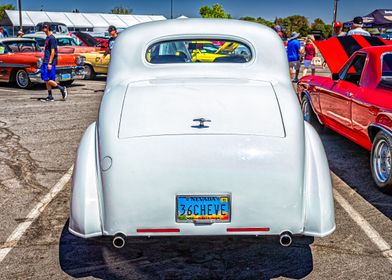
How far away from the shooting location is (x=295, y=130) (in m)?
3.42

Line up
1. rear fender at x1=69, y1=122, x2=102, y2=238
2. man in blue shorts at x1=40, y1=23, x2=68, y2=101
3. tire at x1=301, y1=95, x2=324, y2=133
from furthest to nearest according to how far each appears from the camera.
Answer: man in blue shorts at x1=40, y1=23, x2=68, y2=101, tire at x1=301, y1=95, x2=324, y2=133, rear fender at x1=69, y1=122, x2=102, y2=238

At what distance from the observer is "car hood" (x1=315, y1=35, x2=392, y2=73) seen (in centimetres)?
809

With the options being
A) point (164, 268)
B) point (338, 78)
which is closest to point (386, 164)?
point (338, 78)

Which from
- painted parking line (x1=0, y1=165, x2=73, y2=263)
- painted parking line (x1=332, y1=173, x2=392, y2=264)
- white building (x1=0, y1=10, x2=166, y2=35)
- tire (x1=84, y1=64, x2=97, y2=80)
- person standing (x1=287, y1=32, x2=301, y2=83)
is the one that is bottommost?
painted parking line (x1=0, y1=165, x2=73, y2=263)

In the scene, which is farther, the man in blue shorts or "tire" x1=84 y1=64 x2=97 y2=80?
"tire" x1=84 y1=64 x2=97 y2=80

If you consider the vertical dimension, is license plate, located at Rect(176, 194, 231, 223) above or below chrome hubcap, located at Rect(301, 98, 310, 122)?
above

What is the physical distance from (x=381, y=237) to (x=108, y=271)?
229cm

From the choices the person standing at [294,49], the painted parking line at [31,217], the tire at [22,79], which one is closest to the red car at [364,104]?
the painted parking line at [31,217]

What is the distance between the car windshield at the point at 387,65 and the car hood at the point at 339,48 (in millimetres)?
1888

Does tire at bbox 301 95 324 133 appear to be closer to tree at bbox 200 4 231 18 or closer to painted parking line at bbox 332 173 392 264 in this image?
painted parking line at bbox 332 173 392 264

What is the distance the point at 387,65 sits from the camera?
5.95 meters

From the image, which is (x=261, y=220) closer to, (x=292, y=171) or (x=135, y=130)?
(x=292, y=171)

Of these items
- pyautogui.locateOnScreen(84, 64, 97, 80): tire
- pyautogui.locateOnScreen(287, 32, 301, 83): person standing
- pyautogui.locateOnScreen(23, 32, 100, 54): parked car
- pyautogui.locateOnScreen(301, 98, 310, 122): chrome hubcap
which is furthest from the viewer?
pyautogui.locateOnScreen(23, 32, 100, 54): parked car

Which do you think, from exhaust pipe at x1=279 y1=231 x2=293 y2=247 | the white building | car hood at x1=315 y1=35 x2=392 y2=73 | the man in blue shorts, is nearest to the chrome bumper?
the man in blue shorts
